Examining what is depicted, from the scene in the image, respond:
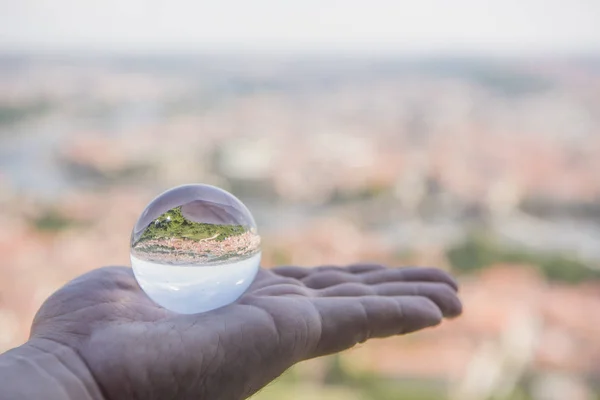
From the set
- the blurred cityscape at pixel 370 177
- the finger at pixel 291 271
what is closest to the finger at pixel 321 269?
the finger at pixel 291 271

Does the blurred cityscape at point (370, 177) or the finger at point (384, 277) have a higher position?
the blurred cityscape at point (370, 177)

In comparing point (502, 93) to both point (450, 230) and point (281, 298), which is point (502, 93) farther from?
point (281, 298)

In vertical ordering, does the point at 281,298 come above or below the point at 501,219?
below

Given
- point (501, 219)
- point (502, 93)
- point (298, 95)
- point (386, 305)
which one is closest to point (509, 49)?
point (502, 93)

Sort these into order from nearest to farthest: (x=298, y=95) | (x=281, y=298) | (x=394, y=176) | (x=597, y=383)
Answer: (x=281, y=298) → (x=597, y=383) → (x=394, y=176) → (x=298, y=95)

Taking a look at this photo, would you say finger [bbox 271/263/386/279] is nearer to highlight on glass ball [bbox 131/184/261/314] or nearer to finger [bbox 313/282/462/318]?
finger [bbox 313/282/462/318]

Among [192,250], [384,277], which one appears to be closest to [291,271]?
[384,277]

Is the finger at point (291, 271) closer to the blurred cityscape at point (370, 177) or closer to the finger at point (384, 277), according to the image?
the finger at point (384, 277)
